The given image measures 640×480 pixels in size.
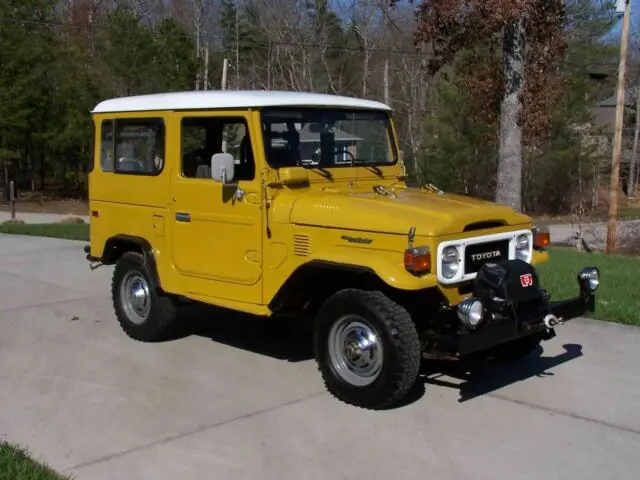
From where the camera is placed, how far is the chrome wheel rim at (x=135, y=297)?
736cm

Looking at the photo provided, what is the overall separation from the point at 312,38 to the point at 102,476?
3910cm

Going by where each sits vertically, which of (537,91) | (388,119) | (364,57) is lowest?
(388,119)

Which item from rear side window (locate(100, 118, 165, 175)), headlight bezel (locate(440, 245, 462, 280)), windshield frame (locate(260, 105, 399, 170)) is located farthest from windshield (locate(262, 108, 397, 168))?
headlight bezel (locate(440, 245, 462, 280))

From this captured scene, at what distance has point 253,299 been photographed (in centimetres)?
616

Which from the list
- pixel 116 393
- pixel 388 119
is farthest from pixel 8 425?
pixel 388 119

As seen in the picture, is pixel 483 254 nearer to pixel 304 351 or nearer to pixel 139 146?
pixel 304 351

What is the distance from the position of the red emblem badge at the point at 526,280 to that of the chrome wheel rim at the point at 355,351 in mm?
1044

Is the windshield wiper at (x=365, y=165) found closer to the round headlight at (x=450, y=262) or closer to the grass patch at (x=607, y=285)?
the round headlight at (x=450, y=262)

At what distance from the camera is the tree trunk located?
1400 cm

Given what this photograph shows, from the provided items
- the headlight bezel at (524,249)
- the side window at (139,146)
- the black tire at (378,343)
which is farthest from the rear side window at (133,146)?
the headlight bezel at (524,249)

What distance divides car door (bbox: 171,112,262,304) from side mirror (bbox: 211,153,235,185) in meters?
0.19

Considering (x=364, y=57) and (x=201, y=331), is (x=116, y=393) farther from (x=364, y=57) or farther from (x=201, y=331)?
(x=364, y=57)

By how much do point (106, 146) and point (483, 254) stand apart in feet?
12.5

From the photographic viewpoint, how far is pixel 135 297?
7.48 metres
